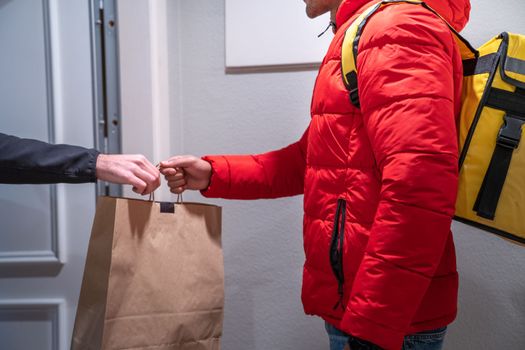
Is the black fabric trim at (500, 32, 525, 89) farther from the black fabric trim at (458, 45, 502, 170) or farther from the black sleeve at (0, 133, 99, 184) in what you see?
the black sleeve at (0, 133, 99, 184)

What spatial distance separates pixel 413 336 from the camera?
758 mm

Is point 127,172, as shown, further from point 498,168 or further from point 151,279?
point 498,168

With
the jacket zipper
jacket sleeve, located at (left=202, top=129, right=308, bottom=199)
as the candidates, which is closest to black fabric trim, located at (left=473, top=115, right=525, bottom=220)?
the jacket zipper

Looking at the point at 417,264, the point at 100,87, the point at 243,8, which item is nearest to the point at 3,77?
the point at 100,87

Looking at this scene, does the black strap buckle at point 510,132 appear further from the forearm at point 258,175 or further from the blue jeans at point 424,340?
the forearm at point 258,175

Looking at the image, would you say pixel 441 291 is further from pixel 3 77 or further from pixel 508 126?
pixel 3 77

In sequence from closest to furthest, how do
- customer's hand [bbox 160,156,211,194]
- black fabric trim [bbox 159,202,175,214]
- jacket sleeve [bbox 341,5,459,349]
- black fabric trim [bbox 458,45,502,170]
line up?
jacket sleeve [bbox 341,5,459,349] → black fabric trim [bbox 458,45,502,170] → black fabric trim [bbox 159,202,175,214] → customer's hand [bbox 160,156,211,194]

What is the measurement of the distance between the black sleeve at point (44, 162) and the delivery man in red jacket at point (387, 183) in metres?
0.52

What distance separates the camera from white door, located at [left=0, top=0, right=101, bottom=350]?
119 centimetres

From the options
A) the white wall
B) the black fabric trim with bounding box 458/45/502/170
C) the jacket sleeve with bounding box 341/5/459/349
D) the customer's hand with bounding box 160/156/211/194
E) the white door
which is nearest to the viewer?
the jacket sleeve with bounding box 341/5/459/349

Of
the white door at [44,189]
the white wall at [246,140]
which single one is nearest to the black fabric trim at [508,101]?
the white wall at [246,140]

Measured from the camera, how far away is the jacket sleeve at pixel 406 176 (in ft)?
1.96

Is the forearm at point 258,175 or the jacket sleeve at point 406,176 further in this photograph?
the forearm at point 258,175

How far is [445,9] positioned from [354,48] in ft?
0.74
